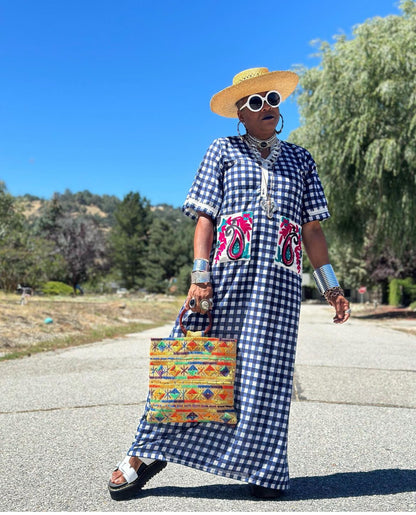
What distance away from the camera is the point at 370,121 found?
17.7m

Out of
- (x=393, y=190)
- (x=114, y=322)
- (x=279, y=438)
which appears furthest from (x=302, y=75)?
(x=279, y=438)

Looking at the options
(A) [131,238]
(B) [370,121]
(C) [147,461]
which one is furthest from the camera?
(A) [131,238]

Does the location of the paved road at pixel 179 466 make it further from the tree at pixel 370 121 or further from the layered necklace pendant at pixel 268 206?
the tree at pixel 370 121

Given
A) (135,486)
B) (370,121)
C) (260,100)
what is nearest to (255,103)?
(260,100)

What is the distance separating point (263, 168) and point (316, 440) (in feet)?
5.64

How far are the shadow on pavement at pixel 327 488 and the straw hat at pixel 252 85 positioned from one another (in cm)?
190

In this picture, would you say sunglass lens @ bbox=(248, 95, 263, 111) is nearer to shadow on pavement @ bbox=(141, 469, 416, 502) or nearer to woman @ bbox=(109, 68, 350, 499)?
woman @ bbox=(109, 68, 350, 499)

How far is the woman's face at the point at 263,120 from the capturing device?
2.84m

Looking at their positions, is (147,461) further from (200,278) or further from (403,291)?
(403,291)

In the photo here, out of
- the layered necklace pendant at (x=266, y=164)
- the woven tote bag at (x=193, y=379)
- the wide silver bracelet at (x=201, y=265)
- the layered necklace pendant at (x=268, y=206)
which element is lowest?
the woven tote bag at (x=193, y=379)

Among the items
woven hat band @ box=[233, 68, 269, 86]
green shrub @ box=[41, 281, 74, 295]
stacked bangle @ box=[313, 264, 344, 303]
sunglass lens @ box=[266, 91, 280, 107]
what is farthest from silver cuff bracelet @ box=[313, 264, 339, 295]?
green shrub @ box=[41, 281, 74, 295]

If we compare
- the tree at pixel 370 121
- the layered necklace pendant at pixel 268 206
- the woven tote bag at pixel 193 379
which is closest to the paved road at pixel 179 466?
the woven tote bag at pixel 193 379

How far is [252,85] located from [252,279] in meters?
0.99

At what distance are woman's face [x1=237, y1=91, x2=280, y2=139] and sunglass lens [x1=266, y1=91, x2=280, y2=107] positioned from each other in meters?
0.02
